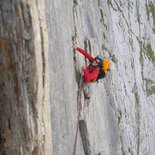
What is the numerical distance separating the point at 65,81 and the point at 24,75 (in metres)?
4.03

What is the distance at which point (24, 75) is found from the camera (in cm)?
1035

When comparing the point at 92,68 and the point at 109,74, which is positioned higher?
the point at 109,74

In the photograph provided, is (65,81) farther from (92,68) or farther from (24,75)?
(24,75)

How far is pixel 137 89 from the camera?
29984 mm

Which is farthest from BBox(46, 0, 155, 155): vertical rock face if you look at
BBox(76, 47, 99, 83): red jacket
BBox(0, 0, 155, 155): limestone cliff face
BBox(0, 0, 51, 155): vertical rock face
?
BBox(0, 0, 51, 155): vertical rock face

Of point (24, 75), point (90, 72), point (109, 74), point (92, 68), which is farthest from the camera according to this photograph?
point (109, 74)

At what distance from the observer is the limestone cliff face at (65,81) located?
34.0 feet

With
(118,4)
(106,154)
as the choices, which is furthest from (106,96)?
(118,4)

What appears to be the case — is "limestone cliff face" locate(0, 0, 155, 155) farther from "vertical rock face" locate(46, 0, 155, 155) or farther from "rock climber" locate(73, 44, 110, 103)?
"rock climber" locate(73, 44, 110, 103)

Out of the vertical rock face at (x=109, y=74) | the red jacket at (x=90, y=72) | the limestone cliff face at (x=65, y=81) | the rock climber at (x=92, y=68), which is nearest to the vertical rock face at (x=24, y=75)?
the limestone cliff face at (x=65, y=81)

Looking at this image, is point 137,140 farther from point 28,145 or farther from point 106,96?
point 28,145

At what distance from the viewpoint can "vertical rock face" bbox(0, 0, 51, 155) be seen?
10266 millimetres

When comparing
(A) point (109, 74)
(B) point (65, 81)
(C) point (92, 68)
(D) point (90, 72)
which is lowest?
(B) point (65, 81)

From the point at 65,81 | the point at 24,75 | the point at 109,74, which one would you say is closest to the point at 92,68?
the point at 65,81
